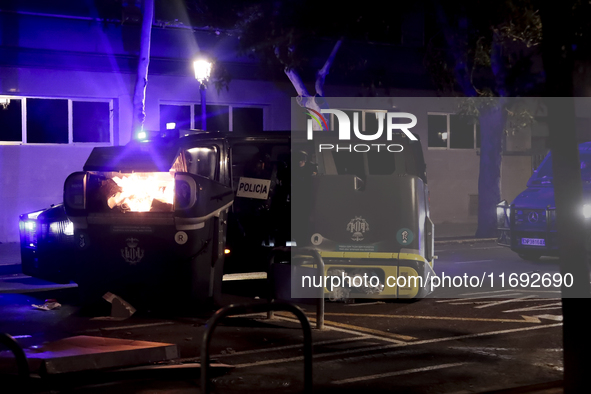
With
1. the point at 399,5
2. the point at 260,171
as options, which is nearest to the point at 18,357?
the point at 399,5

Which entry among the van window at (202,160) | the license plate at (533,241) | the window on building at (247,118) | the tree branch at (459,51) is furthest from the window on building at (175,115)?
the van window at (202,160)

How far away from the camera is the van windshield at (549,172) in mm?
14289

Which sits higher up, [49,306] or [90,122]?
[90,122]

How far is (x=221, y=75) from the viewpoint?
20.3m

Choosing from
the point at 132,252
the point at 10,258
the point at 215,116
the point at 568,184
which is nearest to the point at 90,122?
the point at 215,116

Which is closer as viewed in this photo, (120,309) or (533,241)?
(120,309)

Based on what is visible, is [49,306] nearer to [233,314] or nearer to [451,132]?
[233,314]

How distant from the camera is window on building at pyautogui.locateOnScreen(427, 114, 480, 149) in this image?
26.0 meters

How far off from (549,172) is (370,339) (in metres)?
8.38

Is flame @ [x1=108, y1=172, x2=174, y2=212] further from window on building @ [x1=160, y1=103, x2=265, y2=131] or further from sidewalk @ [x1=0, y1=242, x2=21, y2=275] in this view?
window on building @ [x1=160, y1=103, x2=265, y2=131]

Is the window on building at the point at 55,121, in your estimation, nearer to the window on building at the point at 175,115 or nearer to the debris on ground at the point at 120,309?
the window on building at the point at 175,115

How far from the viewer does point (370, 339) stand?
8.25 m

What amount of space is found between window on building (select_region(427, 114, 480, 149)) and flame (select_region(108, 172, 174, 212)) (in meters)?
17.7

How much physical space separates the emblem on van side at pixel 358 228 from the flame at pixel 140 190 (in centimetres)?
233
